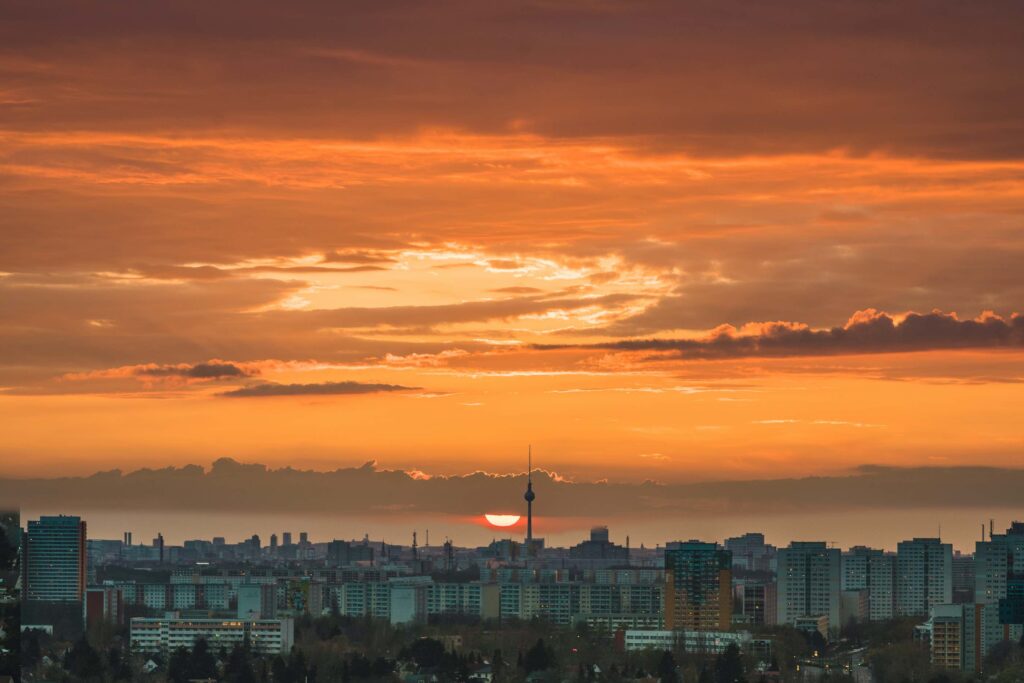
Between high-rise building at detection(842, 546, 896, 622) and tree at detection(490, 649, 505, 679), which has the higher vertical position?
high-rise building at detection(842, 546, 896, 622)

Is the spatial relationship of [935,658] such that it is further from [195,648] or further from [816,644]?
[195,648]

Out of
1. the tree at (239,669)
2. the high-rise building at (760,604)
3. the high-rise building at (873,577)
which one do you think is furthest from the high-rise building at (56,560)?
the high-rise building at (873,577)

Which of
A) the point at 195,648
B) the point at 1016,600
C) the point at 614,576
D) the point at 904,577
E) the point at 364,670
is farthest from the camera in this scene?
the point at 614,576

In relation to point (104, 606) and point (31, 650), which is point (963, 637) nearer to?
point (31, 650)

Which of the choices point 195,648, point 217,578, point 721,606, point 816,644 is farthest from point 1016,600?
point 217,578

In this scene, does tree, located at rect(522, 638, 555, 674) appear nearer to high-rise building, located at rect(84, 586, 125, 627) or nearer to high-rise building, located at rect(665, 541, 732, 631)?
high-rise building, located at rect(84, 586, 125, 627)

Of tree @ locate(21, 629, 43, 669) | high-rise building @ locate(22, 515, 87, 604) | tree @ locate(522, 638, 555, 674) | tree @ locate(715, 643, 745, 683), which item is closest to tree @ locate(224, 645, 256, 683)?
tree @ locate(21, 629, 43, 669)

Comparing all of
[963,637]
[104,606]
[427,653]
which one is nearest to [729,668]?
[427,653]
